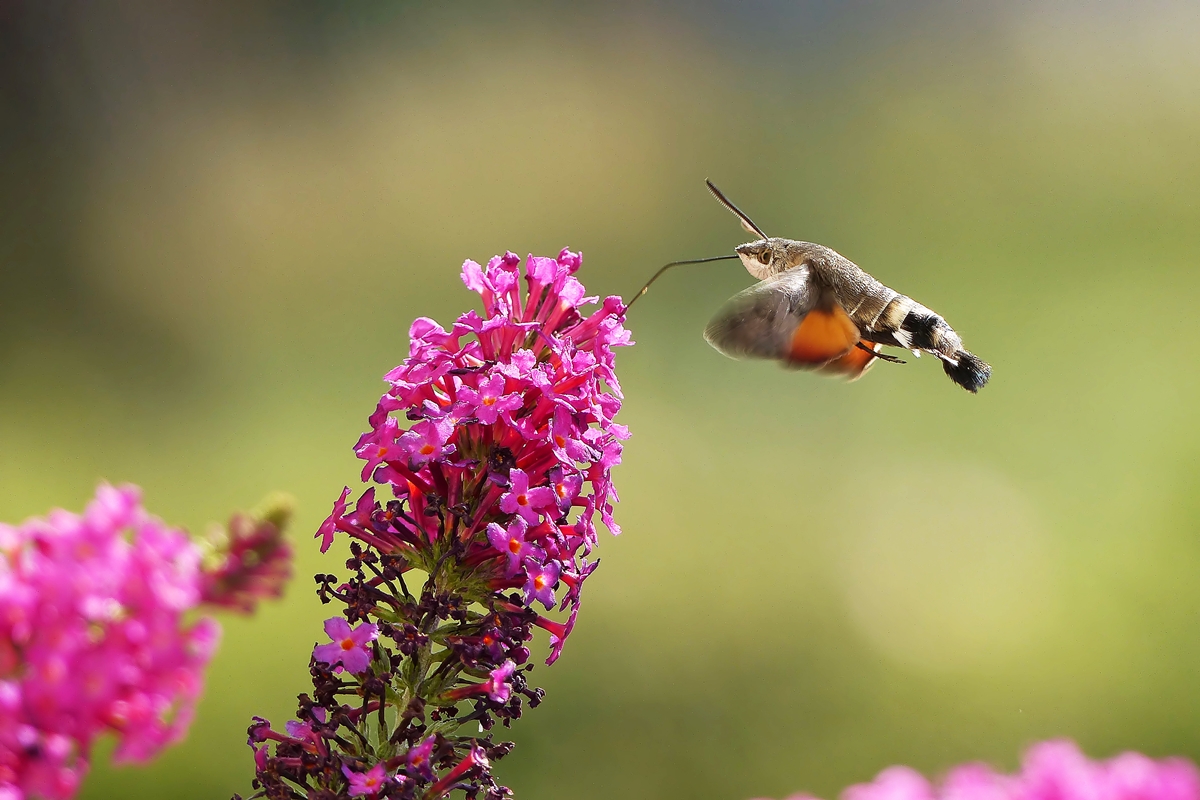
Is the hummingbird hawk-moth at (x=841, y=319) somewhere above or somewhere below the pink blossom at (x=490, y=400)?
above

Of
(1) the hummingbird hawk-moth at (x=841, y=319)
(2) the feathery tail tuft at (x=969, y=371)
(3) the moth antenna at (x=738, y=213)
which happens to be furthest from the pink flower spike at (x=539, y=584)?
(2) the feathery tail tuft at (x=969, y=371)

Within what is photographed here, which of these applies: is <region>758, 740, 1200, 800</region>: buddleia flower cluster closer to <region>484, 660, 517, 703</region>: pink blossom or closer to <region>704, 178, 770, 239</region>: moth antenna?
<region>484, 660, 517, 703</region>: pink blossom

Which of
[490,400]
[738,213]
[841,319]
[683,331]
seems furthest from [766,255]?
[683,331]

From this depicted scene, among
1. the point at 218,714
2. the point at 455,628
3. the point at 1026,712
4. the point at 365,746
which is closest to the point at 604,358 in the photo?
the point at 455,628

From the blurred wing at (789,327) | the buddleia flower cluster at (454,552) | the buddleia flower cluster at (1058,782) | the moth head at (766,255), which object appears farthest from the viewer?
the moth head at (766,255)

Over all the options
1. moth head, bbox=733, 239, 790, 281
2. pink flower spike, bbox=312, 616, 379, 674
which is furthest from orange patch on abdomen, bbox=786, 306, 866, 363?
pink flower spike, bbox=312, 616, 379, 674

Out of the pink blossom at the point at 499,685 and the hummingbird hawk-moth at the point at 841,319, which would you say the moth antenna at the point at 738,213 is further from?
the pink blossom at the point at 499,685

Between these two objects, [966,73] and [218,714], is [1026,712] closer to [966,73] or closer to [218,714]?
[218,714]
